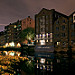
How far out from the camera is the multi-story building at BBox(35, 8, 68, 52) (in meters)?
53.0

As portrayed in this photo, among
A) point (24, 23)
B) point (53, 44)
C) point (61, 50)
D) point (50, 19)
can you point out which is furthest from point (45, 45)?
point (24, 23)

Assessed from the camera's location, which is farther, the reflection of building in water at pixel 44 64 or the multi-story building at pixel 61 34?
the multi-story building at pixel 61 34

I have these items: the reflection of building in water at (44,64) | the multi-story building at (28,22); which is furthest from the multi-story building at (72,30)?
the multi-story building at (28,22)

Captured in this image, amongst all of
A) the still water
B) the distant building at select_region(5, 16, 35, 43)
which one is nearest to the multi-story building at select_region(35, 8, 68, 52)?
the distant building at select_region(5, 16, 35, 43)

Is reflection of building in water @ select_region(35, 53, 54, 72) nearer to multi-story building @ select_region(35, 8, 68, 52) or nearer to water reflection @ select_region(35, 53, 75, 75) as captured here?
water reflection @ select_region(35, 53, 75, 75)

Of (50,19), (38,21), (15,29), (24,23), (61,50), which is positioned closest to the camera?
(61,50)

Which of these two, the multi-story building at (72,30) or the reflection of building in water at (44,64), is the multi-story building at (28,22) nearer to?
the multi-story building at (72,30)

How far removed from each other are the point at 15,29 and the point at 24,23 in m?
14.3

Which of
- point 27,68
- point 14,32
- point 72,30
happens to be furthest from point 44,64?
point 14,32

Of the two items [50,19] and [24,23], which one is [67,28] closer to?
[50,19]

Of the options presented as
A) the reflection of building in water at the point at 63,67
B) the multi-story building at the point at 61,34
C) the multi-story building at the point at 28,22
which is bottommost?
the reflection of building in water at the point at 63,67

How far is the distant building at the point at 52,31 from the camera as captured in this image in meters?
51.9

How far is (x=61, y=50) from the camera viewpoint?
5106cm

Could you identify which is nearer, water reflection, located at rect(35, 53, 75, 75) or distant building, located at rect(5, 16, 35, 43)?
water reflection, located at rect(35, 53, 75, 75)
